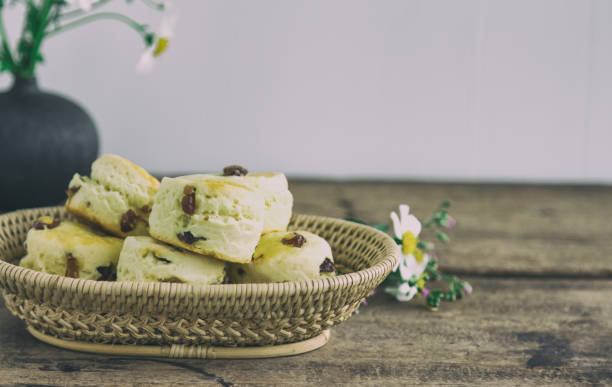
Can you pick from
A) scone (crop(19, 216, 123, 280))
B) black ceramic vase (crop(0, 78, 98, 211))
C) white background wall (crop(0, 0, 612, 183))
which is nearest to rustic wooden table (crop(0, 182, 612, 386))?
scone (crop(19, 216, 123, 280))

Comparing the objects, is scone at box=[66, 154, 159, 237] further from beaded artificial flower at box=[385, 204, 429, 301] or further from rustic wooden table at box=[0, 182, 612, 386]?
beaded artificial flower at box=[385, 204, 429, 301]

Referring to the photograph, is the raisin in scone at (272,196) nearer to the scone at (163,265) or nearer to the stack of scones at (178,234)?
the stack of scones at (178,234)

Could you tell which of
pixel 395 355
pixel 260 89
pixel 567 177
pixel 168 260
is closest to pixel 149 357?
pixel 168 260

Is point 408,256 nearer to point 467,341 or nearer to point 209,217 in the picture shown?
point 467,341

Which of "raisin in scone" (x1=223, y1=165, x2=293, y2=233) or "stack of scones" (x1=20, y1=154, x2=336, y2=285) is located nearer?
"stack of scones" (x1=20, y1=154, x2=336, y2=285)

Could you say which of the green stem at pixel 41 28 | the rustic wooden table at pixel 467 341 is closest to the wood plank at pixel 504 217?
the rustic wooden table at pixel 467 341

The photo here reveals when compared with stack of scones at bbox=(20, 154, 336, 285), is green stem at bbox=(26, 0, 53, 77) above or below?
above

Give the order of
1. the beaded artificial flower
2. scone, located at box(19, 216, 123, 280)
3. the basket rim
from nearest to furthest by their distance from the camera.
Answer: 1. the basket rim
2. scone, located at box(19, 216, 123, 280)
3. the beaded artificial flower
